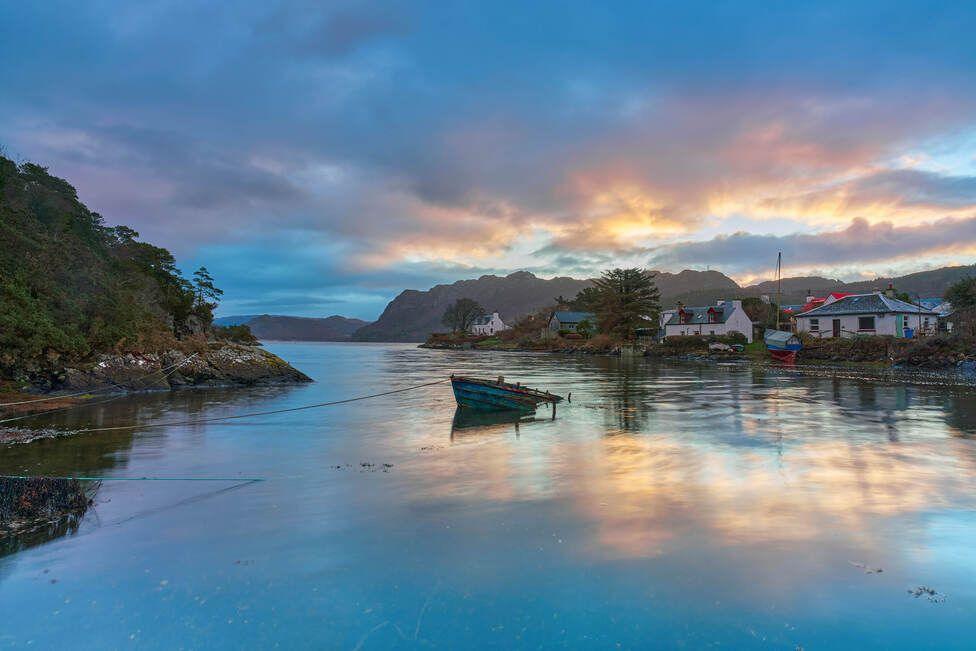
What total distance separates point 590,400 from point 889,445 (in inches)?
629

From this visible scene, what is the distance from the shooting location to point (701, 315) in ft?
300

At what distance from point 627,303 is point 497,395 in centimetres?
7649

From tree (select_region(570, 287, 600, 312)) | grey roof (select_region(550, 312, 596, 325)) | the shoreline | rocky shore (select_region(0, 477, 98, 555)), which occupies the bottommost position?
the shoreline

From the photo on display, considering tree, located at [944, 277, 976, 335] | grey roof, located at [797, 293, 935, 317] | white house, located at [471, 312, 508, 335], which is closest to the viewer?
tree, located at [944, 277, 976, 335]

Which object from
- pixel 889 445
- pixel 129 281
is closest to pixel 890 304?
pixel 889 445

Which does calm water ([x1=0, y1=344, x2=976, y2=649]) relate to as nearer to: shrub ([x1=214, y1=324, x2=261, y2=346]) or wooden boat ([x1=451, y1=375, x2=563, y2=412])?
wooden boat ([x1=451, y1=375, x2=563, y2=412])

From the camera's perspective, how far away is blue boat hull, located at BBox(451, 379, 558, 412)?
27.1m

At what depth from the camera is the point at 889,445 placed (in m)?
18.8

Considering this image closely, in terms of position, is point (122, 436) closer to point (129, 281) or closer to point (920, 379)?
point (129, 281)

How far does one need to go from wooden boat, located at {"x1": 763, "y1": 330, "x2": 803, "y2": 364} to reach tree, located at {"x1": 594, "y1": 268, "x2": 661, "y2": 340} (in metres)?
28.5

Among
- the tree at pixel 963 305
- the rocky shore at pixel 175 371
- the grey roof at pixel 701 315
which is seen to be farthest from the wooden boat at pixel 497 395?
the grey roof at pixel 701 315

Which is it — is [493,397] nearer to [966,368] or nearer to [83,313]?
[83,313]

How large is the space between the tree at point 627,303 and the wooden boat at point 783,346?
93.5 feet

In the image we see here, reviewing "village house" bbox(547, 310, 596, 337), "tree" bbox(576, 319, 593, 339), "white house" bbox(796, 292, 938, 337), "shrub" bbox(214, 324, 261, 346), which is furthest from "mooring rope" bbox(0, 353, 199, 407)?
"village house" bbox(547, 310, 596, 337)
